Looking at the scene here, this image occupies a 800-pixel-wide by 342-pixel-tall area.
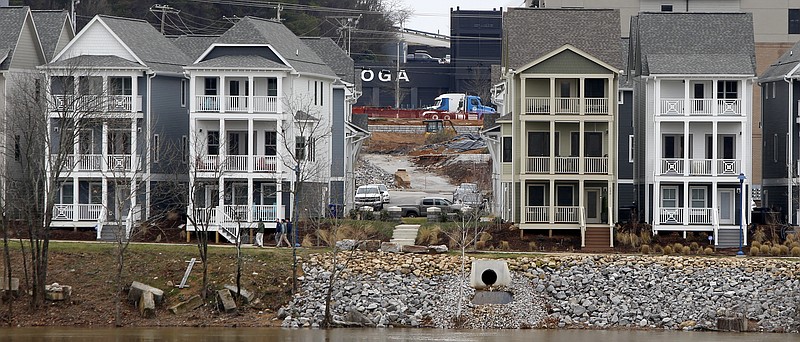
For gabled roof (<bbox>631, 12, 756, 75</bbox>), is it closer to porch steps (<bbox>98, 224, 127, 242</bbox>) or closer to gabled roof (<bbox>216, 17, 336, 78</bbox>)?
gabled roof (<bbox>216, 17, 336, 78</bbox>)

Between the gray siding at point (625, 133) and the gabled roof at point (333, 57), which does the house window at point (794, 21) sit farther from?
the gray siding at point (625, 133)

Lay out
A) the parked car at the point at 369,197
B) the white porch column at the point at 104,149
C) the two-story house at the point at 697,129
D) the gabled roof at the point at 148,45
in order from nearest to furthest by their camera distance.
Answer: the white porch column at the point at 104,149 → the two-story house at the point at 697,129 → the gabled roof at the point at 148,45 → the parked car at the point at 369,197

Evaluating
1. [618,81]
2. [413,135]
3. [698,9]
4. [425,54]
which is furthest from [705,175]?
[425,54]

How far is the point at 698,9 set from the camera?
4259 inches

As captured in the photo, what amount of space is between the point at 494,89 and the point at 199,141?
77.7 feet

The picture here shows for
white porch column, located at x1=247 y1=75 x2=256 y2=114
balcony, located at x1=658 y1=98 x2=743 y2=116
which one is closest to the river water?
white porch column, located at x1=247 y1=75 x2=256 y2=114

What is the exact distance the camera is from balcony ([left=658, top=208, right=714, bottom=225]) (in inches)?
2564

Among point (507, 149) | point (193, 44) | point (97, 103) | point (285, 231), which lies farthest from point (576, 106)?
point (193, 44)

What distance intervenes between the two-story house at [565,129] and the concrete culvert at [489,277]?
9666mm

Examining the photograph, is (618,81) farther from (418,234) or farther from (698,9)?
(698,9)

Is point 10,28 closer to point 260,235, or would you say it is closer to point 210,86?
point 210,86

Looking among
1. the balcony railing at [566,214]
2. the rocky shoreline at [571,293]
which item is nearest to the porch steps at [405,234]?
the rocky shoreline at [571,293]

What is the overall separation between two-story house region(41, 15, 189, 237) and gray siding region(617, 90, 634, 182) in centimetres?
1964

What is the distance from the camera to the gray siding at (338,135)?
76.7m
